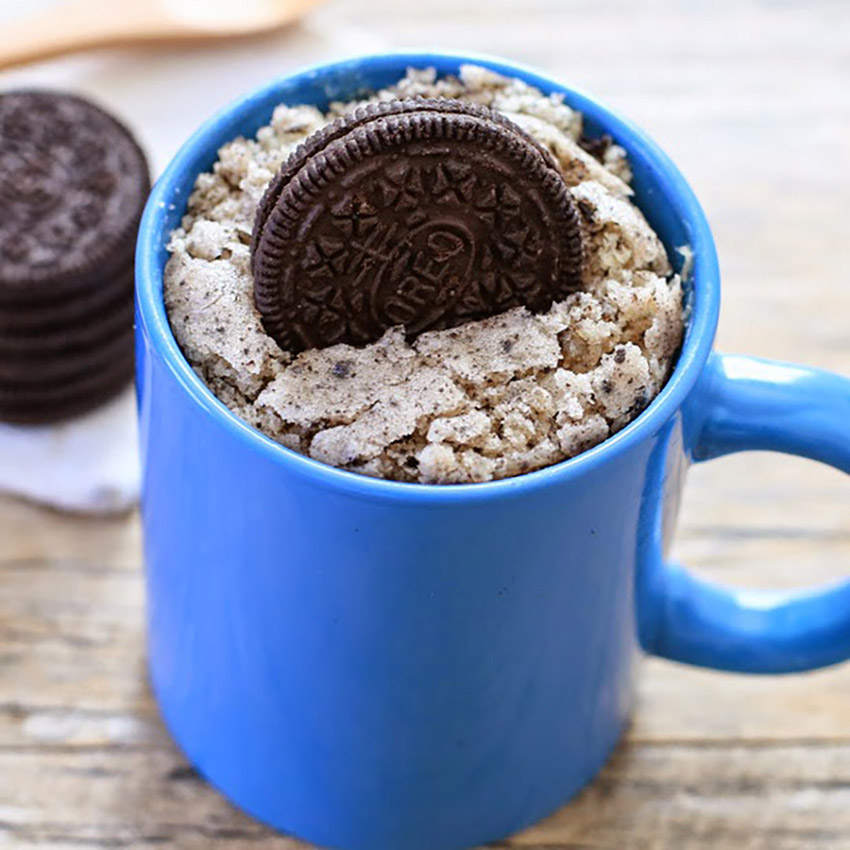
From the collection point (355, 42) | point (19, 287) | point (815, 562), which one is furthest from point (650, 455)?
point (355, 42)

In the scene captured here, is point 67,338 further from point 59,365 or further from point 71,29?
point 71,29

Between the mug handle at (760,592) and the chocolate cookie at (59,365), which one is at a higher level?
the mug handle at (760,592)

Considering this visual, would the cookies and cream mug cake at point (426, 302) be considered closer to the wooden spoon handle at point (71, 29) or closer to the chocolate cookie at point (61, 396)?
the chocolate cookie at point (61, 396)

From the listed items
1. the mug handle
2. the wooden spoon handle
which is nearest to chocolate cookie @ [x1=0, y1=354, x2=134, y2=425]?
the wooden spoon handle

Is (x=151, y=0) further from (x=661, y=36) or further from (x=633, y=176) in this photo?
(x=633, y=176)

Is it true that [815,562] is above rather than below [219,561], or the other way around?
below

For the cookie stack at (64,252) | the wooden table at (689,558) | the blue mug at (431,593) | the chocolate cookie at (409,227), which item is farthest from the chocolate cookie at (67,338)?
the chocolate cookie at (409,227)

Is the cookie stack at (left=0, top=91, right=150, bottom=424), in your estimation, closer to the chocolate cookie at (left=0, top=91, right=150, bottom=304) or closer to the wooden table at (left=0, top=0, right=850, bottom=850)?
the chocolate cookie at (left=0, top=91, right=150, bottom=304)
